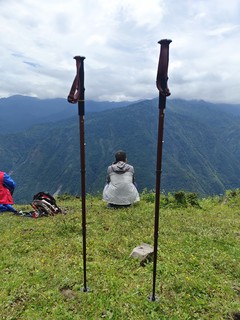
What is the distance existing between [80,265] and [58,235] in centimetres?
270

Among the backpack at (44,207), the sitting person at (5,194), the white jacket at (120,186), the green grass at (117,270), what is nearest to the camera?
the green grass at (117,270)

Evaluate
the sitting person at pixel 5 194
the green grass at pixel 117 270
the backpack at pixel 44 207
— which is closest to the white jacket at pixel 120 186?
the green grass at pixel 117 270

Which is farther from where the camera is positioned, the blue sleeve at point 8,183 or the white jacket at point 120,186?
the blue sleeve at point 8,183

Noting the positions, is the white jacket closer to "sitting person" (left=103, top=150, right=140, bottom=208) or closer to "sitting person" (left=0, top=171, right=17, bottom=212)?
"sitting person" (left=103, top=150, right=140, bottom=208)

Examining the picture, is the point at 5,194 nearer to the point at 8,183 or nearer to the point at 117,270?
the point at 8,183

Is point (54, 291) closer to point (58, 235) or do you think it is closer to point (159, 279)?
point (159, 279)

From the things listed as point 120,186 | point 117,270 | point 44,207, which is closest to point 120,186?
point 120,186

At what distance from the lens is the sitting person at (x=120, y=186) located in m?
14.5

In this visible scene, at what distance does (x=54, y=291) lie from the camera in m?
6.74

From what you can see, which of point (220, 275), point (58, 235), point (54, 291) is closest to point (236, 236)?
point (220, 275)

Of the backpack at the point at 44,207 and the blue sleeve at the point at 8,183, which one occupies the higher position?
the blue sleeve at the point at 8,183

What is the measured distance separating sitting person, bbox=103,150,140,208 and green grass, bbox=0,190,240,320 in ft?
6.15

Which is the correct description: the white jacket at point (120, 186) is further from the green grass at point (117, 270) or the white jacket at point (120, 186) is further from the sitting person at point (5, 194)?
the sitting person at point (5, 194)

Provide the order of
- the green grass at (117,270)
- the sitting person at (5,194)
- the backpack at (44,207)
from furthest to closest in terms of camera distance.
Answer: the sitting person at (5,194) < the backpack at (44,207) < the green grass at (117,270)
